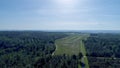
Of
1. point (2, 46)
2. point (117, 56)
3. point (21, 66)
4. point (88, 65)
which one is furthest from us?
point (2, 46)

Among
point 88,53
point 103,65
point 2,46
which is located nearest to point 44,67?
point 103,65

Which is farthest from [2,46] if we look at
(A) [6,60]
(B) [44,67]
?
(B) [44,67]

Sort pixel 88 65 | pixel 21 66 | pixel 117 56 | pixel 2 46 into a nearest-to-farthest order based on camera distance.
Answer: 1. pixel 21 66
2. pixel 88 65
3. pixel 117 56
4. pixel 2 46

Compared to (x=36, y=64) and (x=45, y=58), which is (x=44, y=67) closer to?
(x=36, y=64)

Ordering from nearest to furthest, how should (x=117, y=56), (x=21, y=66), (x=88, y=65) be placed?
1. (x=21, y=66)
2. (x=88, y=65)
3. (x=117, y=56)

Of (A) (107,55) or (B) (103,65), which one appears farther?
(A) (107,55)

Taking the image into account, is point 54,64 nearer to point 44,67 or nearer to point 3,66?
point 44,67

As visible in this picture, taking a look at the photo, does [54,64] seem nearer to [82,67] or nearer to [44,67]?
[44,67]

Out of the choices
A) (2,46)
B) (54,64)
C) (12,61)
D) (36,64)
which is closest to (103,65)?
(54,64)
